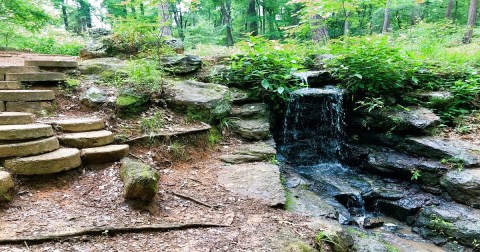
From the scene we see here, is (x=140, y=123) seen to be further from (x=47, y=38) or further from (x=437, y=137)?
(x=47, y=38)

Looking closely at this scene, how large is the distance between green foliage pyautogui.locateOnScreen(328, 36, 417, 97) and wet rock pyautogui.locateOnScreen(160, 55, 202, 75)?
3.00 m

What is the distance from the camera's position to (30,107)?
3887 mm

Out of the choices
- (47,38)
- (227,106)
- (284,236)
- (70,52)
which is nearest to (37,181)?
(284,236)

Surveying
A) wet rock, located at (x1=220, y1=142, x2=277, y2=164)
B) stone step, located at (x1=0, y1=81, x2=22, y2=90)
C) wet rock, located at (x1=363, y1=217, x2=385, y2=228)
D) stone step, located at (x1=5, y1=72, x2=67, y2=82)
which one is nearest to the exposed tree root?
wet rock, located at (x1=220, y1=142, x2=277, y2=164)

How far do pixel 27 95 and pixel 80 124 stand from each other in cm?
92

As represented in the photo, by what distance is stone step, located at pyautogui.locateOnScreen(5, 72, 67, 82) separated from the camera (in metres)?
4.14

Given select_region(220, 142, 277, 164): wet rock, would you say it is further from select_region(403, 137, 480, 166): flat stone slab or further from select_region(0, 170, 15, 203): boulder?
select_region(403, 137, 480, 166): flat stone slab

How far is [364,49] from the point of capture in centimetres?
589

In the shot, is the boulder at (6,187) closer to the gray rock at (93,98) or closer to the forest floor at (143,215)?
the forest floor at (143,215)

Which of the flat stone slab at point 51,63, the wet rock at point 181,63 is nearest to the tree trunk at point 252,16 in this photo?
the wet rock at point 181,63

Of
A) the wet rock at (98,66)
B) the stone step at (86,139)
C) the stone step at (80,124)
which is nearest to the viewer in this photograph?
the stone step at (86,139)

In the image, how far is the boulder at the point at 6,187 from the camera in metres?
2.49

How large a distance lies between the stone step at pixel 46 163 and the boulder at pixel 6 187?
0.46 feet

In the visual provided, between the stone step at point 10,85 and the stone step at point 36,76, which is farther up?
the stone step at point 36,76
